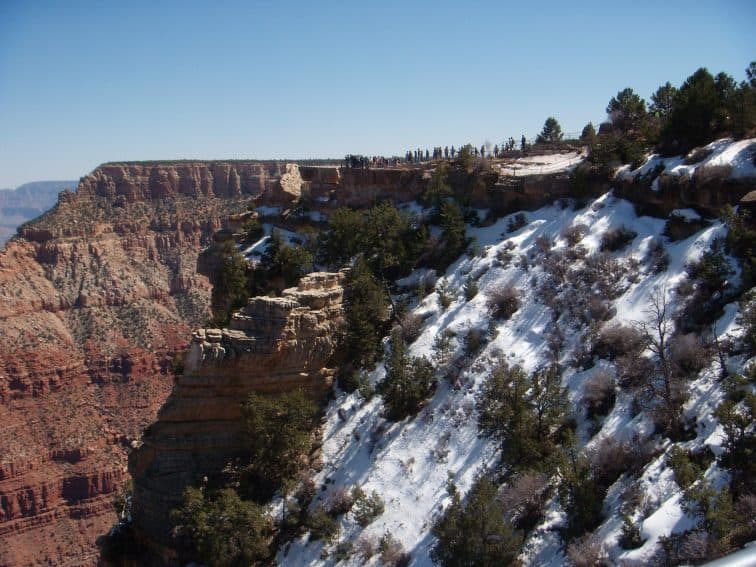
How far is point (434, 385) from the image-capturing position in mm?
21297

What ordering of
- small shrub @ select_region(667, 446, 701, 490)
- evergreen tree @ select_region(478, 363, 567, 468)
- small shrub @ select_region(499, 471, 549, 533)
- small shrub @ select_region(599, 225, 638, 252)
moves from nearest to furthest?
small shrub @ select_region(667, 446, 701, 490)
small shrub @ select_region(499, 471, 549, 533)
evergreen tree @ select_region(478, 363, 567, 468)
small shrub @ select_region(599, 225, 638, 252)

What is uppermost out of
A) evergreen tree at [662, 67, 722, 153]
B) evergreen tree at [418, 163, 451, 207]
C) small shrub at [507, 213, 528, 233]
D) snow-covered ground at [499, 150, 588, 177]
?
evergreen tree at [662, 67, 722, 153]

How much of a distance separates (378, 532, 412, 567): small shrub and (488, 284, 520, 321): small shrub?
29.9 ft

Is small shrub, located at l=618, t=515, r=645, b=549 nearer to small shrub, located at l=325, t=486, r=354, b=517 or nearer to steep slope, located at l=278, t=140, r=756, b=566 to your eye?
steep slope, located at l=278, t=140, r=756, b=566

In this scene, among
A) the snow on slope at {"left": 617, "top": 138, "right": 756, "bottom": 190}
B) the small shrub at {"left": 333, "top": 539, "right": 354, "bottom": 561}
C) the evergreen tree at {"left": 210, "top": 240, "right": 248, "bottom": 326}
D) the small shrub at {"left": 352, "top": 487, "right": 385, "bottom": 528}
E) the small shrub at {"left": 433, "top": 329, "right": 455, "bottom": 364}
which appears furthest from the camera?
the evergreen tree at {"left": 210, "top": 240, "right": 248, "bottom": 326}

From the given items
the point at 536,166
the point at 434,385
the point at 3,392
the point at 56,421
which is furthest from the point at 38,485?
the point at 536,166

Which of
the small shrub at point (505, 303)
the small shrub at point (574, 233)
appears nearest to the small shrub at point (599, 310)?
the small shrub at point (505, 303)

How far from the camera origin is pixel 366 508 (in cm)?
1806

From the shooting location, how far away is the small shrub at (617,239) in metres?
23.1

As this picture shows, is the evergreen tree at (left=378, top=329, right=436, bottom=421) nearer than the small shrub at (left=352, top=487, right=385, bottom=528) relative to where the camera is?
No

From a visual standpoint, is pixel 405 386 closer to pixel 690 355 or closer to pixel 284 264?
pixel 690 355

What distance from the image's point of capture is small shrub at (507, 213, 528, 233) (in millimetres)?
27453

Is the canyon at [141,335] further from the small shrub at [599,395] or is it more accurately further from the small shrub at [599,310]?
the small shrub at [599,395]

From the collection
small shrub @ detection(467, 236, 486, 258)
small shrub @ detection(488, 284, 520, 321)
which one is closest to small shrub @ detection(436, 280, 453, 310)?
small shrub @ detection(488, 284, 520, 321)
